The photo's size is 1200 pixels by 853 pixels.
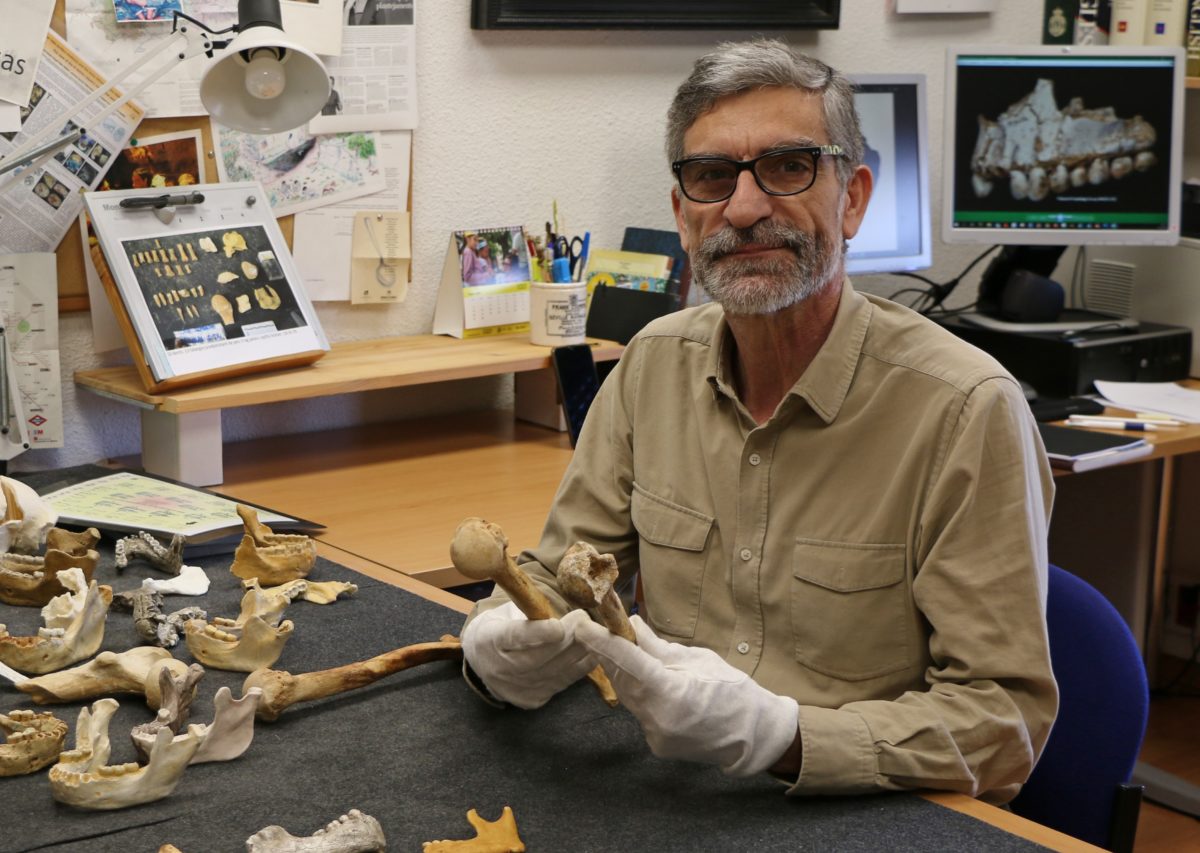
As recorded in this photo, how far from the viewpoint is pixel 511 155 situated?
2414 mm

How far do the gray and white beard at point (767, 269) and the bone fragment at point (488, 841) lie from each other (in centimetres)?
53

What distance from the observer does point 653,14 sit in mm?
2494

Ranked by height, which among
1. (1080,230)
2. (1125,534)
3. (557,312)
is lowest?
(1125,534)

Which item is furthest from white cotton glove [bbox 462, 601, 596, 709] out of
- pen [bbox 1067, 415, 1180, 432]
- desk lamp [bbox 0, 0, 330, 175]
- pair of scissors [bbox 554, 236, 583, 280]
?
pen [bbox 1067, 415, 1180, 432]

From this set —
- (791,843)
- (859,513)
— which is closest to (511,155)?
(859,513)

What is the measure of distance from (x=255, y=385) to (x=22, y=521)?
0.46 meters

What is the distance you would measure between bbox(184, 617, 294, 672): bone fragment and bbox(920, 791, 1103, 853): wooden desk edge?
570mm

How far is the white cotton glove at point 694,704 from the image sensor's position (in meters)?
1.04

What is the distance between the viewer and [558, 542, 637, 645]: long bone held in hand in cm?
103

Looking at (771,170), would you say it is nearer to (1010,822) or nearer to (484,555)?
(484,555)

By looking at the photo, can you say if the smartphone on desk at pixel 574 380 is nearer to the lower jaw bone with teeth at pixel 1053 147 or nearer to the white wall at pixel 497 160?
the white wall at pixel 497 160

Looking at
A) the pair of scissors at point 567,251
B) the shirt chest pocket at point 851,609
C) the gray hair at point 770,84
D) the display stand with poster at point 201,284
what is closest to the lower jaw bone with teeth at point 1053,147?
the pair of scissors at point 567,251

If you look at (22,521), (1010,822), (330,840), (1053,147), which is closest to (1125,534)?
(1053,147)

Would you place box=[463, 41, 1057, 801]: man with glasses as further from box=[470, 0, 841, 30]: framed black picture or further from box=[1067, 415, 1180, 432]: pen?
box=[1067, 415, 1180, 432]: pen
